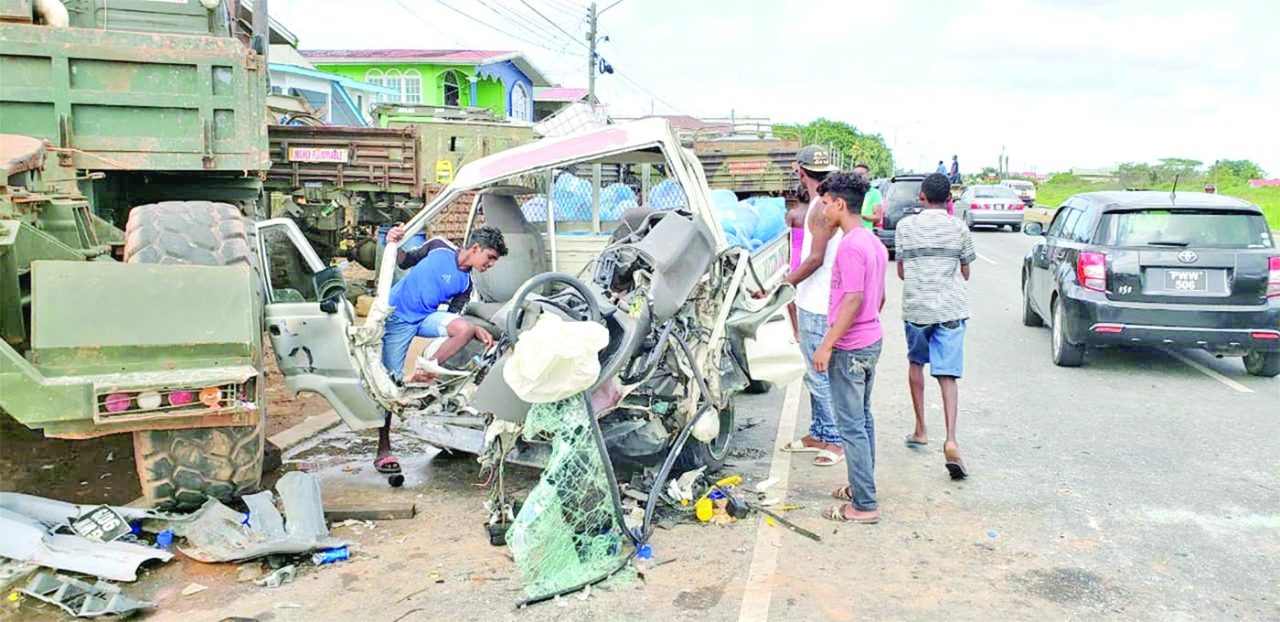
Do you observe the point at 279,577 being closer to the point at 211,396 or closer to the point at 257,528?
the point at 257,528

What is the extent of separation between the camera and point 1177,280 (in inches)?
318

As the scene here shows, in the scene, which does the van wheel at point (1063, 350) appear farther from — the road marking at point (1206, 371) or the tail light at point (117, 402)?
the tail light at point (117, 402)

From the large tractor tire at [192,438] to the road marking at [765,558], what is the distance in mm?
2349

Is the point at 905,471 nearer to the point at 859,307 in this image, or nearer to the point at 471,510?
the point at 859,307

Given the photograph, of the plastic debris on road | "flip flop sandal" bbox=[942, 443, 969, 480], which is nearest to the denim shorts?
"flip flop sandal" bbox=[942, 443, 969, 480]

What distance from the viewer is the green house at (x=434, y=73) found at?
38375 millimetres

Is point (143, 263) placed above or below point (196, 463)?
above

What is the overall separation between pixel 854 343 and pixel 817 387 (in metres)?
1.27

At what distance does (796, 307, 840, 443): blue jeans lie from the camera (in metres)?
6.02

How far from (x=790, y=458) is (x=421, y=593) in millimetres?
2704

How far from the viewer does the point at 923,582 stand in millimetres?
4203

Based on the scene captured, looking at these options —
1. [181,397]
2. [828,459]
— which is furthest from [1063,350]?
[181,397]

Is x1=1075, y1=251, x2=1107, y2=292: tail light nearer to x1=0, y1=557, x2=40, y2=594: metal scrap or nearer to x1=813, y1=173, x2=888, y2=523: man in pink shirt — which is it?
x1=813, y1=173, x2=888, y2=523: man in pink shirt

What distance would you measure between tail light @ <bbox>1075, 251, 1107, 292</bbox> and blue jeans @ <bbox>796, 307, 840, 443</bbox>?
3481mm
